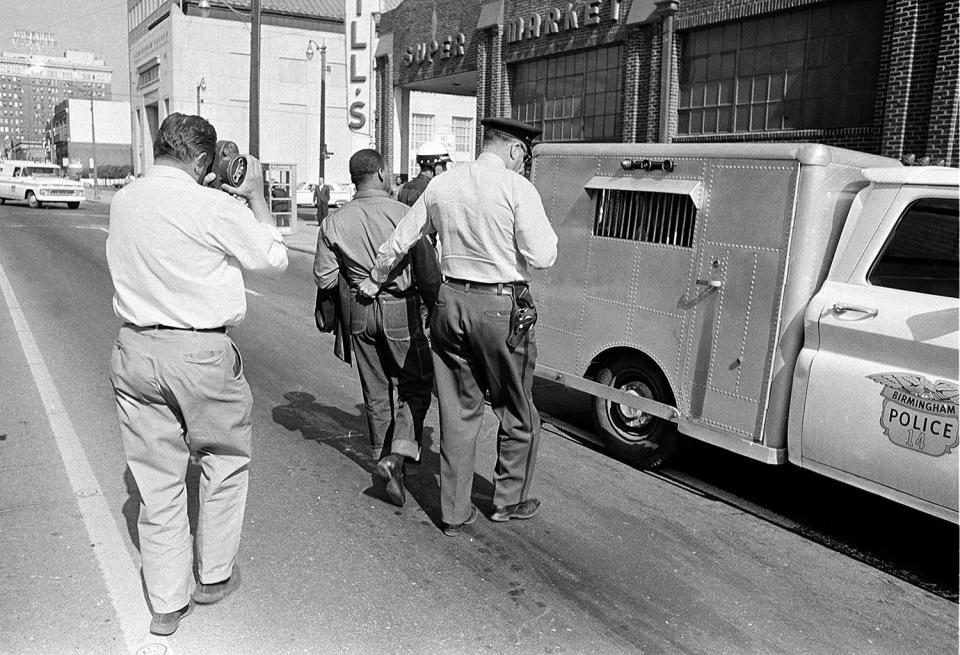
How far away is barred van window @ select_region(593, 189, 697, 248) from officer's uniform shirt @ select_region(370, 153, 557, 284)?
1158mm

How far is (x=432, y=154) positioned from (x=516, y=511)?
3708mm

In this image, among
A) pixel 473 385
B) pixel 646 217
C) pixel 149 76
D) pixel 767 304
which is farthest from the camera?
pixel 149 76

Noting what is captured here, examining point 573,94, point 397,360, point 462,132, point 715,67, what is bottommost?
point 397,360

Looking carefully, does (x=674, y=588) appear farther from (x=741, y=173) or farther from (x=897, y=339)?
(x=741, y=173)

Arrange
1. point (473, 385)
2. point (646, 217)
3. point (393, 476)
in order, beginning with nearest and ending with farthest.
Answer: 1. point (473, 385)
2. point (393, 476)
3. point (646, 217)

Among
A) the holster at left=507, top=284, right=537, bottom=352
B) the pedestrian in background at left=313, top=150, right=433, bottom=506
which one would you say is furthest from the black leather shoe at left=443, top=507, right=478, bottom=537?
the holster at left=507, top=284, right=537, bottom=352

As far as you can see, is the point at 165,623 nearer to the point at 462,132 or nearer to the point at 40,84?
the point at 462,132

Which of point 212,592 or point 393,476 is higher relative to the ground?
point 393,476

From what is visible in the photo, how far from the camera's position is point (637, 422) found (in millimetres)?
5457

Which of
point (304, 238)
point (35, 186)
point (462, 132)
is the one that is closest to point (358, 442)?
point (304, 238)

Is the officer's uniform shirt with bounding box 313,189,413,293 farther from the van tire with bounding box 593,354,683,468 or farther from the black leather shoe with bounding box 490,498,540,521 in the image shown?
the van tire with bounding box 593,354,683,468

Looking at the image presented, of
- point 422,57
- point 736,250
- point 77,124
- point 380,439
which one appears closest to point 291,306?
point 380,439

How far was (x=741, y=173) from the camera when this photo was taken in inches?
177

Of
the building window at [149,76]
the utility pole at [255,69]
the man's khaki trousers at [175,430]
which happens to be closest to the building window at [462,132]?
the building window at [149,76]
